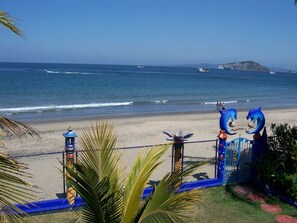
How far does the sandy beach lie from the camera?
13.2 m

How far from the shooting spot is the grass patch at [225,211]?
9.73m

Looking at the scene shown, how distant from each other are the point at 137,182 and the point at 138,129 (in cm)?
1872

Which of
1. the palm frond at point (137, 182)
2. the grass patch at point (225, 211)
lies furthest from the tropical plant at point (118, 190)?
the grass patch at point (225, 211)

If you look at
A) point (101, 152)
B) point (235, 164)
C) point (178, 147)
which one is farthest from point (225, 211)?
point (101, 152)

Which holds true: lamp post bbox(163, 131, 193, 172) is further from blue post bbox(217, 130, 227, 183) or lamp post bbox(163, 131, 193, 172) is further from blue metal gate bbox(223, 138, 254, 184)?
blue metal gate bbox(223, 138, 254, 184)

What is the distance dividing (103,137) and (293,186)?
837cm

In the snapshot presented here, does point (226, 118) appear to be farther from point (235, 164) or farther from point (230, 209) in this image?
point (230, 209)

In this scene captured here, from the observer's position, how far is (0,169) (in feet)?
12.2

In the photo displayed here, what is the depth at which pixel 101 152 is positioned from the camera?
15.6 ft

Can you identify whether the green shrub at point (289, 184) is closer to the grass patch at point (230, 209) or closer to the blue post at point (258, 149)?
the grass patch at point (230, 209)

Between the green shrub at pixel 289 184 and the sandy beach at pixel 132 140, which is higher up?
the green shrub at pixel 289 184

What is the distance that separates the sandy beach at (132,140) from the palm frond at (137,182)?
9.74 ft

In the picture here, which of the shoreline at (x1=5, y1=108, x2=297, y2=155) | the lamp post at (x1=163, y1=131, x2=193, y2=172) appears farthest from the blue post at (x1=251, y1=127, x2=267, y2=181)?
the shoreline at (x1=5, y1=108, x2=297, y2=155)

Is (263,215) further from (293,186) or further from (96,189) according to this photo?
(96,189)
